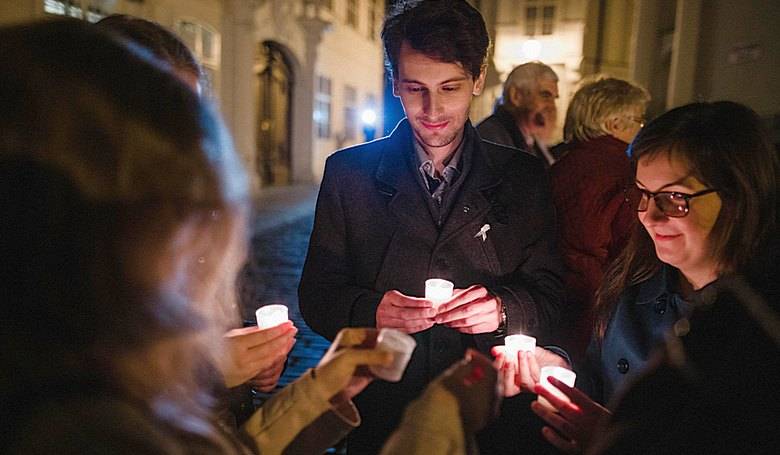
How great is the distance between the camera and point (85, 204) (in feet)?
2.75

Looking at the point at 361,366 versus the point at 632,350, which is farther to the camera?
the point at 632,350

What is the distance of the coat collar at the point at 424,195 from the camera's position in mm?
2287

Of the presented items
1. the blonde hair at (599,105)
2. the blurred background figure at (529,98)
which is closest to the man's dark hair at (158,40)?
the blonde hair at (599,105)

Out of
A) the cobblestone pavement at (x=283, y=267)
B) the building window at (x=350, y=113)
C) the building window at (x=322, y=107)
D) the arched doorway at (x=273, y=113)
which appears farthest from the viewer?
the building window at (x=350, y=113)

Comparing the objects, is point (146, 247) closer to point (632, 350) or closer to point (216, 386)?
point (216, 386)

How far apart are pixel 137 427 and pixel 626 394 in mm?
820

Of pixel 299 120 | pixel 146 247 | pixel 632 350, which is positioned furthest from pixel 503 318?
pixel 299 120

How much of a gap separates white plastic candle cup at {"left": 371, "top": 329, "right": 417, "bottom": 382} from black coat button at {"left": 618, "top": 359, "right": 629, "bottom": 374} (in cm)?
105

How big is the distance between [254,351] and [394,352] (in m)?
0.57

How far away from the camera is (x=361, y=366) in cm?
139

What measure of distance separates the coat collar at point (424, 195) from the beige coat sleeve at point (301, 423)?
1.05 metres

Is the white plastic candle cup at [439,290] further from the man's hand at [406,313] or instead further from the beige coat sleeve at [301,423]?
the beige coat sleeve at [301,423]

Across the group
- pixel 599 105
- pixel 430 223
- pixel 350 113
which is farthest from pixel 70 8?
pixel 350 113

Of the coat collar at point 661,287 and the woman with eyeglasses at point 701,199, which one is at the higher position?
the woman with eyeglasses at point 701,199
